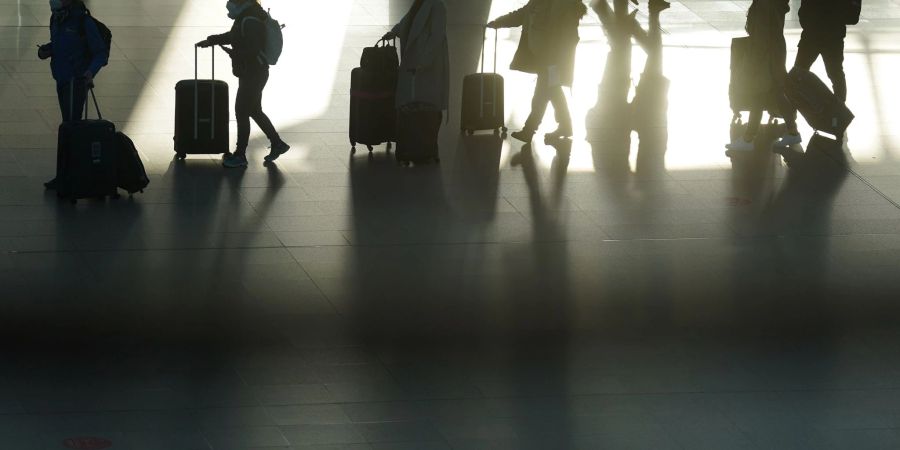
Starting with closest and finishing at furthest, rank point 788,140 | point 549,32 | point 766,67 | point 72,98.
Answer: point 72,98
point 549,32
point 766,67
point 788,140

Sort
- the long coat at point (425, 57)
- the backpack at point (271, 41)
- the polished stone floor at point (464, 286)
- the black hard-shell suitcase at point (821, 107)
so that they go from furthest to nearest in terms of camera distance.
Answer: the black hard-shell suitcase at point (821, 107)
the long coat at point (425, 57)
the backpack at point (271, 41)
the polished stone floor at point (464, 286)

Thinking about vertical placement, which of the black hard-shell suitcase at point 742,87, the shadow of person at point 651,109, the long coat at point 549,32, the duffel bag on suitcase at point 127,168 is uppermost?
the long coat at point 549,32

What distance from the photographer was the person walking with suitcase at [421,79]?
12.7 meters

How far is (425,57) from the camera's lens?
12711mm

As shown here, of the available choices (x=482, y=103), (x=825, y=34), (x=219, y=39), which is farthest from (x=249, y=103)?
(x=825, y=34)

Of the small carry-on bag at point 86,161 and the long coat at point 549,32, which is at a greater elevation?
the long coat at point 549,32

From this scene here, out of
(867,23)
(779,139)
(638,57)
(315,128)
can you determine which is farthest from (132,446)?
(867,23)

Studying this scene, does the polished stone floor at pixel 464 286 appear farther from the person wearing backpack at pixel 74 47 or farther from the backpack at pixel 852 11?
the backpack at pixel 852 11

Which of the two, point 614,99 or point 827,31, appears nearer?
point 827,31

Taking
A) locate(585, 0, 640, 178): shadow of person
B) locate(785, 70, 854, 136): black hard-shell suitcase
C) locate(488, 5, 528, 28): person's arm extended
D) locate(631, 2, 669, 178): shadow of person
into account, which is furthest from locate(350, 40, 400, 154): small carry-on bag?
locate(785, 70, 854, 136): black hard-shell suitcase

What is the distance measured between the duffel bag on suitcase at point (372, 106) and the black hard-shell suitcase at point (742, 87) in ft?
9.87

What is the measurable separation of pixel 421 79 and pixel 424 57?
0.65 ft

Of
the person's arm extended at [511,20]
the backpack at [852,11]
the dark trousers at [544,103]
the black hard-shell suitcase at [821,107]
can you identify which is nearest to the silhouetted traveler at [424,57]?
the person's arm extended at [511,20]

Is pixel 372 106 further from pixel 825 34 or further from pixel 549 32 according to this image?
pixel 825 34
